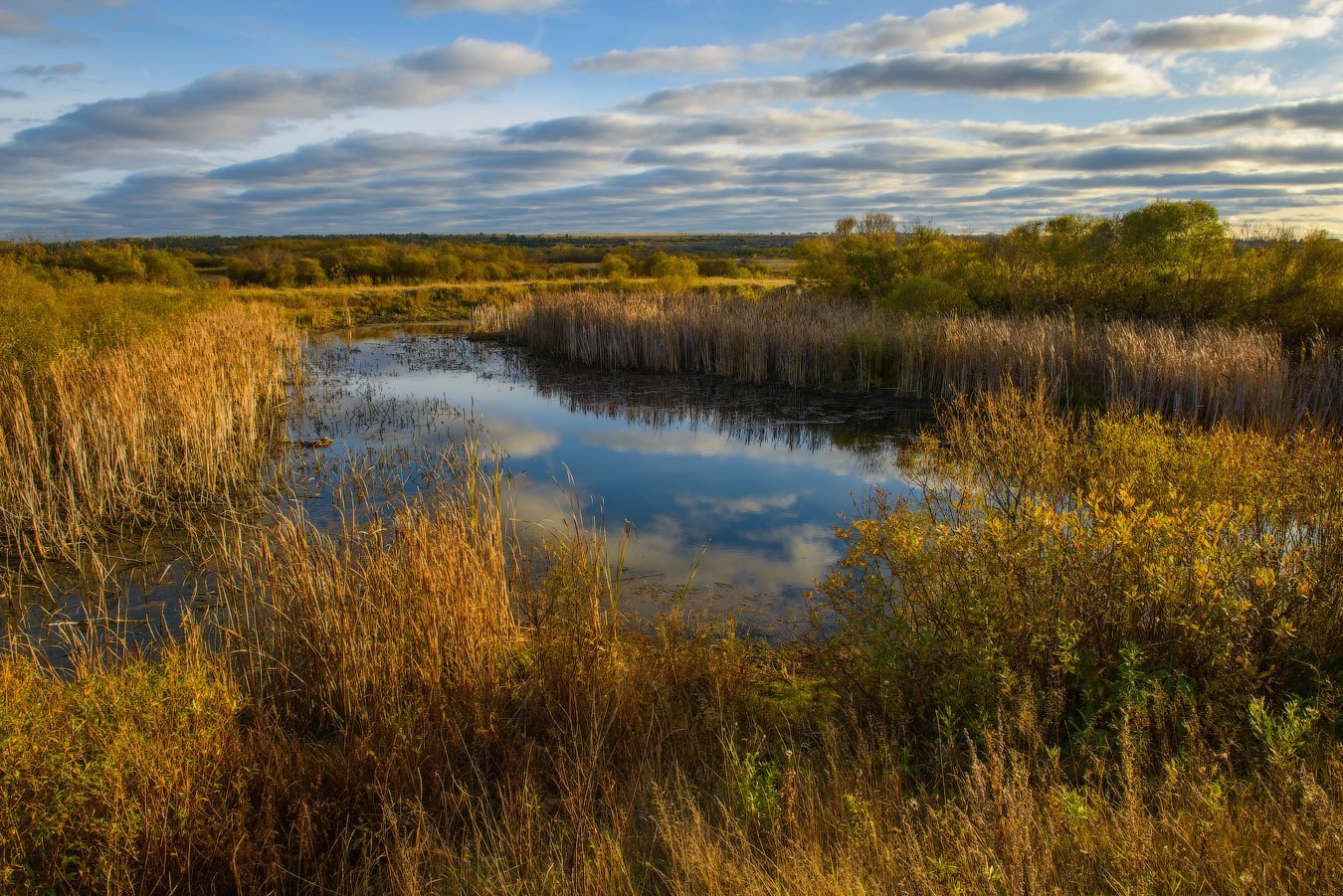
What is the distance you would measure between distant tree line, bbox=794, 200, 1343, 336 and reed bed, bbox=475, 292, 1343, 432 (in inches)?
45.6

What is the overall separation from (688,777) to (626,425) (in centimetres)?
1147

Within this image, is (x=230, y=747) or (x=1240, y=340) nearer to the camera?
(x=230, y=747)

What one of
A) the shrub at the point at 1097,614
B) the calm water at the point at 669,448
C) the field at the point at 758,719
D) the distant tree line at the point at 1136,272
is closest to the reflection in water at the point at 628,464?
the calm water at the point at 669,448

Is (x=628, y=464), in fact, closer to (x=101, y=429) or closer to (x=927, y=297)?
(x=101, y=429)

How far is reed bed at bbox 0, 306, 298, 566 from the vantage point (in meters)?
7.90

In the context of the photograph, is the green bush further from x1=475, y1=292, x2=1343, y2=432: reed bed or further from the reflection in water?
the reflection in water

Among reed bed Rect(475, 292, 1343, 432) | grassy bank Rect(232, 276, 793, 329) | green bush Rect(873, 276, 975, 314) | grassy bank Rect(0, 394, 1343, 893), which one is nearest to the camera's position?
grassy bank Rect(0, 394, 1343, 893)

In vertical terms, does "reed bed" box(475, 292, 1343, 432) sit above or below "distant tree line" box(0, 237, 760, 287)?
below

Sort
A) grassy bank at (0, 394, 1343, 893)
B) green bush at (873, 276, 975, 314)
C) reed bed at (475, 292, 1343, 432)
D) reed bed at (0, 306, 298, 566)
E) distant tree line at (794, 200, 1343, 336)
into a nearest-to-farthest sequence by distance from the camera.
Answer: grassy bank at (0, 394, 1343, 893) < reed bed at (0, 306, 298, 566) < reed bed at (475, 292, 1343, 432) < distant tree line at (794, 200, 1343, 336) < green bush at (873, 276, 975, 314)

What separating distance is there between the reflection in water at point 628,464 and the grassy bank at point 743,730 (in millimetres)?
1062

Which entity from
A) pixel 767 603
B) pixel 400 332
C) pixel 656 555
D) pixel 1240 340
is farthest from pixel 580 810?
pixel 400 332

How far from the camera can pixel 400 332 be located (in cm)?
3153

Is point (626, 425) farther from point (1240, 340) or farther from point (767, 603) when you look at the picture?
point (1240, 340)

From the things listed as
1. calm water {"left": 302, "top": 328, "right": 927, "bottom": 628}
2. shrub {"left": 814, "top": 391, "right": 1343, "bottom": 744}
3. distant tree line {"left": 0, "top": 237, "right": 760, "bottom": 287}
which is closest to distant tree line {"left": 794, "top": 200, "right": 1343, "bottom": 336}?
calm water {"left": 302, "top": 328, "right": 927, "bottom": 628}
